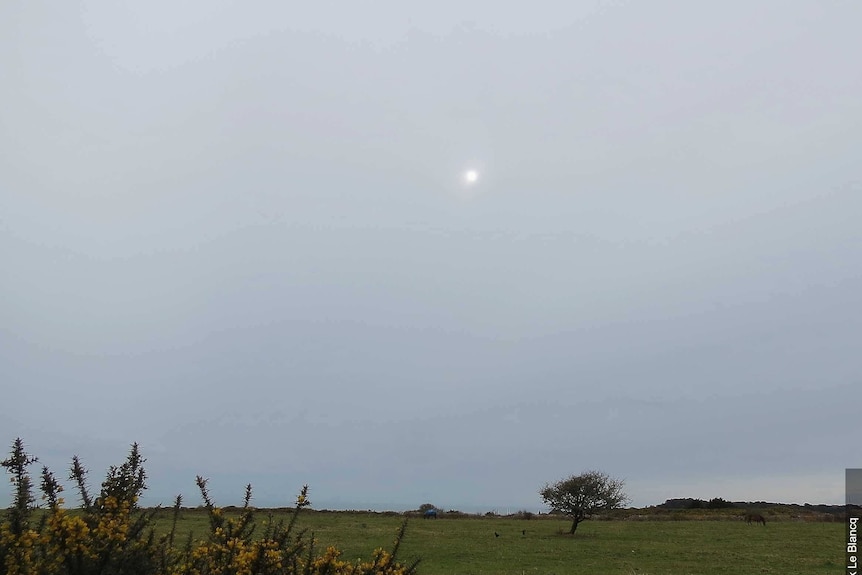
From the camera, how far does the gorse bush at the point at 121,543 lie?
13.3 feet

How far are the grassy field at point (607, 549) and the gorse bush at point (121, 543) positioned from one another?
1966 centimetres

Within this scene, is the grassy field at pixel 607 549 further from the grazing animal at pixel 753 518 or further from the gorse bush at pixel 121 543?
the gorse bush at pixel 121 543

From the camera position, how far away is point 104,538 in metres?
4.28

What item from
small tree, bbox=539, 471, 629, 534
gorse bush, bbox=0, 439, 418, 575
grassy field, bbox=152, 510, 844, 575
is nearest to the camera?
gorse bush, bbox=0, 439, 418, 575

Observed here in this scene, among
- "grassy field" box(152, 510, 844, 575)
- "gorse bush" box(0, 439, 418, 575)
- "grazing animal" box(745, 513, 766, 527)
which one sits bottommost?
"grassy field" box(152, 510, 844, 575)

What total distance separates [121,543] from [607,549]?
39.2m

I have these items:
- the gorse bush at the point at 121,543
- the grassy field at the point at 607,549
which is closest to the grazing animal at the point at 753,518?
the grassy field at the point at 607,549

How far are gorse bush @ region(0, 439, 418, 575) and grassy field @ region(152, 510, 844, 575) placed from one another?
19665mm

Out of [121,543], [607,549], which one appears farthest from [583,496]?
[121,543]

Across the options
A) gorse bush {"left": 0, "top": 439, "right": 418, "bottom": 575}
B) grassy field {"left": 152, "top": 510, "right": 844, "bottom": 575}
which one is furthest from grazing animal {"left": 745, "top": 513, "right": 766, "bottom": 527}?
gorse bush {"left": 0, "top": 439, "right": 418, "bottom": 575}

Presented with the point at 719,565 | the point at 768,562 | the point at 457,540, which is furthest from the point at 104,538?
the point at 457,540

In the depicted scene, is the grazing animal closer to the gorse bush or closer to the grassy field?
the grassy field

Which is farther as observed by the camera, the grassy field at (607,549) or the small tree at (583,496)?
the small tree at (583,496)

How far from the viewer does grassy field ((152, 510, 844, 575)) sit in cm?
2811
